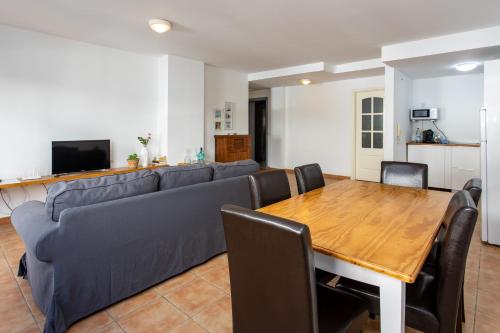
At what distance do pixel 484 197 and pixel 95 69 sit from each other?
5.31m

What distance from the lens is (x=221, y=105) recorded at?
6324 millimetres

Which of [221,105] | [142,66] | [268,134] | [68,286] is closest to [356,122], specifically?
[268,134]

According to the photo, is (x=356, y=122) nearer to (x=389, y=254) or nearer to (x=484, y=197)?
(x=484, y=197)

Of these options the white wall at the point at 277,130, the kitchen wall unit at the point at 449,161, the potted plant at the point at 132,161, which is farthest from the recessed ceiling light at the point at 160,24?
the kitchen wall unit at the point at 449,161

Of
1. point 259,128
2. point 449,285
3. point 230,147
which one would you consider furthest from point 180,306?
point 259,128

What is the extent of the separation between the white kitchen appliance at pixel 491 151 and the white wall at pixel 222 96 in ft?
14.5

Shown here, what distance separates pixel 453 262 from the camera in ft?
3.98

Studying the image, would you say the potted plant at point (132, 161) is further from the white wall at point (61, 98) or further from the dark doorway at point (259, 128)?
the dark doorway at point (259, 128)

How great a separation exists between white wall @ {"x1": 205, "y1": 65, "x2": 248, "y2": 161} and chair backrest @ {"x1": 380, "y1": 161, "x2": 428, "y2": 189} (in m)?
3.88

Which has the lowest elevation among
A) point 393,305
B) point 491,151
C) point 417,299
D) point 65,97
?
point 417,299

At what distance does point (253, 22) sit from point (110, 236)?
2.88 m

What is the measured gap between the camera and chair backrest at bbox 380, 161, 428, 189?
262 cm

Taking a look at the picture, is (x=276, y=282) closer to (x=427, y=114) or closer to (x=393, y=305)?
(x=393, y=305)

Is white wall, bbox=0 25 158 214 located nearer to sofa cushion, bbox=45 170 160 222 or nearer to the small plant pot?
the small plant pot
